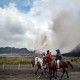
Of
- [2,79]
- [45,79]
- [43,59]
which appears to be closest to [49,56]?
[43,59]

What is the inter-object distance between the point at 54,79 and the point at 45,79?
96cm

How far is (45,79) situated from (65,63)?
9.27 ft

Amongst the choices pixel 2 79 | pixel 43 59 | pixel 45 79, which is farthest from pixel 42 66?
pixel 2 79

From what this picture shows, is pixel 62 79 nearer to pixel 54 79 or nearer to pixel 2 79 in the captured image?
pixel 54 79

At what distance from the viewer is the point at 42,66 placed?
94.2 feet

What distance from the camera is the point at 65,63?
86.4ft

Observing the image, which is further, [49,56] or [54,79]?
[49,56]

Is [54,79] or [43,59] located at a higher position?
→ [43,59]

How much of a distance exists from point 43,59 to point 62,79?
4032 millimetres

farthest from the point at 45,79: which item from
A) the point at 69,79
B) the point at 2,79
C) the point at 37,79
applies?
the point at 2,79

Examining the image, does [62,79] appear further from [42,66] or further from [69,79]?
[42,66]

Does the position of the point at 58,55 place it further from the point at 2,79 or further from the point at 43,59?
the point at 2,79

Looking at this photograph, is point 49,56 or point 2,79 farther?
point 49,56

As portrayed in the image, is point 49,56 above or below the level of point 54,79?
above
